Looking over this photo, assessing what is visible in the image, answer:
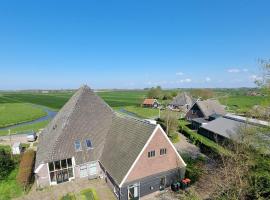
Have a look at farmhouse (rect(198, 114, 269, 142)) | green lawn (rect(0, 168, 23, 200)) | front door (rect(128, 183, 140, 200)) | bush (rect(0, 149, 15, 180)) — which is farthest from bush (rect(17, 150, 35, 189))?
farmhouse (rect(198, 114, 269, 142))

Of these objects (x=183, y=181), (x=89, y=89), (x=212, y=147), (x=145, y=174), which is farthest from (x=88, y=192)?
(x=212, y=147)

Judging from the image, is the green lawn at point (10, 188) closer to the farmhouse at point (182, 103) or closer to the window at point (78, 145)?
the window at point (78, 145)

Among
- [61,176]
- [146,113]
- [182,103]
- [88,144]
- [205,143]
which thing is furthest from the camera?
[182,103]

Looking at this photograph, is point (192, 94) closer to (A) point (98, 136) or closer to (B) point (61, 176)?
(A) point (98, 136)

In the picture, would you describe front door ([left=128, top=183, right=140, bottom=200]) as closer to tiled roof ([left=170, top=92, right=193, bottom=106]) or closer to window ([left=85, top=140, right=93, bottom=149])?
window ([left=85, top=140, right=93, bottom=149])

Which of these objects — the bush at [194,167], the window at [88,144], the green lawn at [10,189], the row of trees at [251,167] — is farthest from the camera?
the bush at [194,167]

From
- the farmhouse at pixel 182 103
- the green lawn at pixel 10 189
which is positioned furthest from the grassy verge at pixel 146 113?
the green lawn at pixel 10 189

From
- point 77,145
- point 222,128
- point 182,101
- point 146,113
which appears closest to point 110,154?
point 77,145
